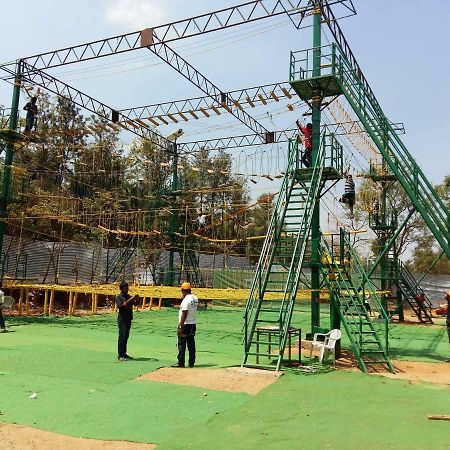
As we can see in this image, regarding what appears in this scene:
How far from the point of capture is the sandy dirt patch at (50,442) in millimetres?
5227

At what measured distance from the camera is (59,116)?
3934cm

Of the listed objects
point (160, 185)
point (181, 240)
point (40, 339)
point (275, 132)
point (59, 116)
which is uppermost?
point (59, 116)

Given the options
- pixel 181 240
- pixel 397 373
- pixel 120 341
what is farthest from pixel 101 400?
pixel 181 240

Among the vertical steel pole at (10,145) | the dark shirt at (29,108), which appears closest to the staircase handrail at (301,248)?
the dark shirt at (29,108)

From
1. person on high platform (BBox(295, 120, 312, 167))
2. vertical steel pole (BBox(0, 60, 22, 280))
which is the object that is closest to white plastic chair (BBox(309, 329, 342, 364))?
person on high platform (BBox(295, 120, 312, 167))

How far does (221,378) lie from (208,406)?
1.66m

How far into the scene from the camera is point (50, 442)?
5367 millimetres

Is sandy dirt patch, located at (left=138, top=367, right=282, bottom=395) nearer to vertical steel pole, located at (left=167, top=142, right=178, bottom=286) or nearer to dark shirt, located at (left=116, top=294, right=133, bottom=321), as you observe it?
dark shirt, located at (left=116, top=294, right=133, bottom=321)

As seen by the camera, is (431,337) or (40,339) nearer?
(40,339)

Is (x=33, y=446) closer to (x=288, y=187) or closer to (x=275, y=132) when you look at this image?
(x=288, y=187)

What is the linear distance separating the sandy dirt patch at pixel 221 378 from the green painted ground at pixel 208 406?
27cm

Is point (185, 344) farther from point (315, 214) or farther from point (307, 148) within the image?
point (307, 148)

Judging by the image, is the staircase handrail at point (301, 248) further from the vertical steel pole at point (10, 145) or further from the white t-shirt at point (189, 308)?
the vertical steel pole at point (10, 145)

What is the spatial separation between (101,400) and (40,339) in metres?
7.09
